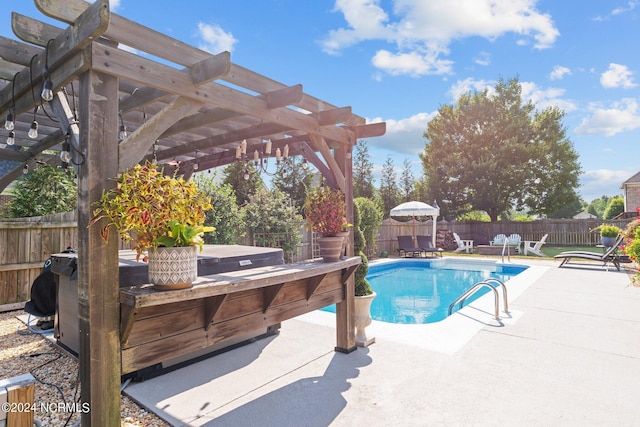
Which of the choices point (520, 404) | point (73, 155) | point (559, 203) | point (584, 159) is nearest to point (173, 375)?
point (73, 155)

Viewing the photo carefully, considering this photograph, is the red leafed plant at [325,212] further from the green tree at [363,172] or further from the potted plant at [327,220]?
the green tree at [363,172]

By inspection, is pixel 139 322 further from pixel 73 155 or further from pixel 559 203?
pixel 559 203

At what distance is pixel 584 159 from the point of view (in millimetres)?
20859

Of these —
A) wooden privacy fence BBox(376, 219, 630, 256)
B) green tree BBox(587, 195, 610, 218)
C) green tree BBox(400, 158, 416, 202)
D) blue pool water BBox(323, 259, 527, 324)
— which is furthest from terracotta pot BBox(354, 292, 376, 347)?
green tree BBox(587, 195, 610, 218)

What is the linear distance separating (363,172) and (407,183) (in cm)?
338

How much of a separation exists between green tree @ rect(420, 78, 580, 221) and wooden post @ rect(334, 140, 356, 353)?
18275 millimetres

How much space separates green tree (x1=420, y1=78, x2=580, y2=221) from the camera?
2019 centimetres

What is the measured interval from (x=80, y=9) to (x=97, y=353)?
193 centimetres

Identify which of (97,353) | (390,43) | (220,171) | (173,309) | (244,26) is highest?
(390,43)

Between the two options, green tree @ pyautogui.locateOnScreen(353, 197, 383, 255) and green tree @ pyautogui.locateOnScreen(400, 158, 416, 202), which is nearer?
green tree @ pyautogui.locateOnScreen(353, 197, 383, 255)

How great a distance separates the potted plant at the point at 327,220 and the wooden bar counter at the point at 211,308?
0.15 metres

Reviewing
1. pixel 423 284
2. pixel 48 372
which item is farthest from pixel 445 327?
pixel 423 284

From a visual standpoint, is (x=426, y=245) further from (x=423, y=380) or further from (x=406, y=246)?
(x=423, y=380)

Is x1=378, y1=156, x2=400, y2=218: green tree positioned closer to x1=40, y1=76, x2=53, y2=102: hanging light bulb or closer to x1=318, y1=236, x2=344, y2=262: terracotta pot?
x1=318, y1=236, x2=344, y2=262: terracotta pot
